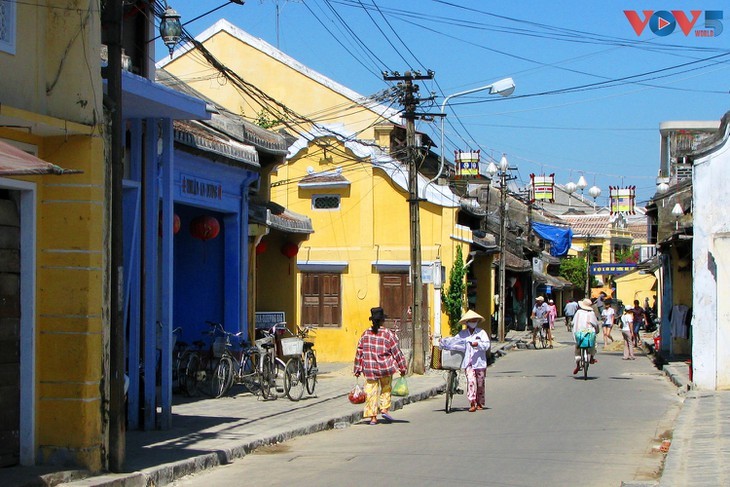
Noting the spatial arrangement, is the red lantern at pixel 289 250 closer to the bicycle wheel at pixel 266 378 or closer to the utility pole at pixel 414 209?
the utility pole at pixel 414 209

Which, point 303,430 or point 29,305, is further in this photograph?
point 303,430

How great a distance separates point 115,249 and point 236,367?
25.7ft

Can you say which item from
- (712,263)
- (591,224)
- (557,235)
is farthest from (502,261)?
(591,224)

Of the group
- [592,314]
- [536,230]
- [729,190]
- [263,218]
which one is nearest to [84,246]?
[263,218]

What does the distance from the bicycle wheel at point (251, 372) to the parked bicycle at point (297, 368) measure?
51 centimetres

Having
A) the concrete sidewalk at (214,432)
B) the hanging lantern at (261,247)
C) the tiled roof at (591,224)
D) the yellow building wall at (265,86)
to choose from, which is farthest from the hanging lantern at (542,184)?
the concrete sidewalk at (214,432)

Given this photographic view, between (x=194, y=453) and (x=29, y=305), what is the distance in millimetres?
2824

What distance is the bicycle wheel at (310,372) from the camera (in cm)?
1836

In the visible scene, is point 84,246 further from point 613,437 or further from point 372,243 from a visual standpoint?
point 372,243

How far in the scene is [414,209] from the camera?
Answer: 24.4 m

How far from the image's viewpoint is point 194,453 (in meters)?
11.2

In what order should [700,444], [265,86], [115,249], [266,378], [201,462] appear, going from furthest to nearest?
[265,86], [266,378], [700,444], [201,462], [115,249]

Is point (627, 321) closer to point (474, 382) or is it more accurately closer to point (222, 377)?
point (474, 382)

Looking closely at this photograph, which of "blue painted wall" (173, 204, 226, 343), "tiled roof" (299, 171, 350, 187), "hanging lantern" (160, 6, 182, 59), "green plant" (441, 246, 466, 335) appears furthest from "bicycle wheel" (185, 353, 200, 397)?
"tiled roof" (299, 171, 350, 187)
